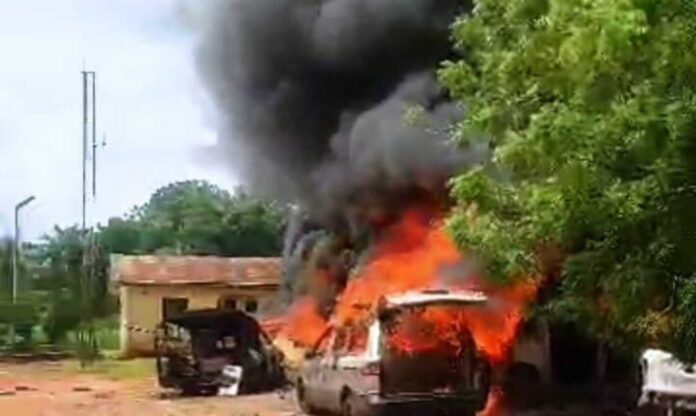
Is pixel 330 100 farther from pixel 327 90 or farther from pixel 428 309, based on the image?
pixel 428 309

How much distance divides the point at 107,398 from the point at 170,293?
16084 mm

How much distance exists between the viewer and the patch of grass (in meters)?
32.5

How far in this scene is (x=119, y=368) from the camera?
3538 centimetres

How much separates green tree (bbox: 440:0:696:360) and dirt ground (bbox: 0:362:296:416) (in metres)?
11.6

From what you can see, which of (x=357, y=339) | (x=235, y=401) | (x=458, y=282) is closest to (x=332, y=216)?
(x=235, y=401)

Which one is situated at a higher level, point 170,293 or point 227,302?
point 170,293

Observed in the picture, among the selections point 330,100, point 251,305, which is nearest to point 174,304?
point 251,305

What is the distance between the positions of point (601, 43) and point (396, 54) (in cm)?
1839

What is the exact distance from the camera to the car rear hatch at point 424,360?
50.9ft

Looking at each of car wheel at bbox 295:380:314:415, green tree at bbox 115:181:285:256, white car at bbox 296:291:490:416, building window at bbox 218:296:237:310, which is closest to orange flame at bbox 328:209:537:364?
white car at bbox 296:291:490:416

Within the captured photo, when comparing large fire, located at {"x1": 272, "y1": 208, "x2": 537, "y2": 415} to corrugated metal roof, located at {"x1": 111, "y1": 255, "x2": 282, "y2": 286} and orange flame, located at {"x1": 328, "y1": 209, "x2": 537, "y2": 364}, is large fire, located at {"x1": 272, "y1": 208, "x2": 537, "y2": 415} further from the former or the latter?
corrugated metal roof, located at {"x1": 111, "y1": 255, "x2": 282, "y2": 286}

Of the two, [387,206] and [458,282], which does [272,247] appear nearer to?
[387,206]

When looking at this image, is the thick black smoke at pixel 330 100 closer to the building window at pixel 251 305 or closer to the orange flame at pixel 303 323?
the orange flame at pixel 303 323

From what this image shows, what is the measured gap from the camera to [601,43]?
24.6 ft
